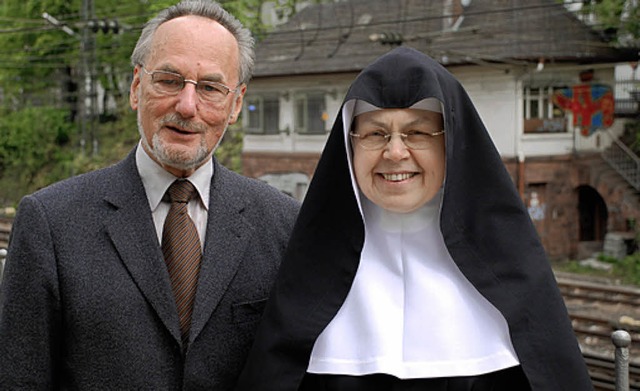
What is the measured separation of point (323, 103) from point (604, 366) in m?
17.2

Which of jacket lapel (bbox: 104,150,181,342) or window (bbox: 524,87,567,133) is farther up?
window (bbox: 524,87,567,133)

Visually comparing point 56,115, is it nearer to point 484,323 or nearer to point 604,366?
point 604,366

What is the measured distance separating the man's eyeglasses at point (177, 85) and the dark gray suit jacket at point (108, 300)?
0.37 metres

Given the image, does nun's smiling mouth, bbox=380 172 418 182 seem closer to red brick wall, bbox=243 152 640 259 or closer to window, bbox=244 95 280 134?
red brick wall, bbox=243 152 640 259

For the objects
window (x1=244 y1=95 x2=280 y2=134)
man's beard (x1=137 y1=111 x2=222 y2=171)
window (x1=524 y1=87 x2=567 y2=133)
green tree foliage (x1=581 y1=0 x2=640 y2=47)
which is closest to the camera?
man's beard (x1=137 y1=111 x2=222 y2=171)

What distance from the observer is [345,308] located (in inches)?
119

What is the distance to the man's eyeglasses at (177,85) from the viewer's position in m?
2.81

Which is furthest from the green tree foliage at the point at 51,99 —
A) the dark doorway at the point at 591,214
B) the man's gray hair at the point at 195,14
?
the man's gray hair at the point at 195,14

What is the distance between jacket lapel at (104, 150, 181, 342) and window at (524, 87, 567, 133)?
19.5 metres

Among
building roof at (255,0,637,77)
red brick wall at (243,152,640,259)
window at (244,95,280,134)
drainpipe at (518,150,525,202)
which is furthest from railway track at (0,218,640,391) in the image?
window at (244,95,280,134)

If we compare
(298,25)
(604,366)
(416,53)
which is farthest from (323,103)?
(416,53)

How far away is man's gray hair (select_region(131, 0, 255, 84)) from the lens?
2906 millimetres

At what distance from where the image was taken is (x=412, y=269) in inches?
116

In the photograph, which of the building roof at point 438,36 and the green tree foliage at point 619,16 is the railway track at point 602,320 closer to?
the building roof at point 438,36
